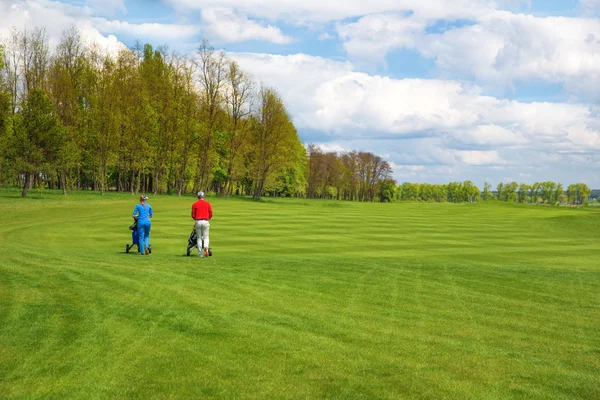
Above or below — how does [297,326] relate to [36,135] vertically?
below

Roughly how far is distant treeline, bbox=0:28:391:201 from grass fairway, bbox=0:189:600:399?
40.3 metres

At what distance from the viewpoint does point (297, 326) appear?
10125 mm

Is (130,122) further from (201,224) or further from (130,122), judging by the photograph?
(201,224)

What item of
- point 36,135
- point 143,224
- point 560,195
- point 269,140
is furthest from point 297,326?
point 560,195

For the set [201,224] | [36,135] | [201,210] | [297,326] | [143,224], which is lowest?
[297,326]

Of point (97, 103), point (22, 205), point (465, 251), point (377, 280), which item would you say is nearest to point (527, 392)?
point (377, 280)

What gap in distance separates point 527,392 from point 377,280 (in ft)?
28.5

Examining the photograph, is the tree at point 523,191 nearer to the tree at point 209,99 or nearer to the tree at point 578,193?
the tree at point 578,193

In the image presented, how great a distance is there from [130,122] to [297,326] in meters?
66.8

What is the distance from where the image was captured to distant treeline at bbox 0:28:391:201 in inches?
2228

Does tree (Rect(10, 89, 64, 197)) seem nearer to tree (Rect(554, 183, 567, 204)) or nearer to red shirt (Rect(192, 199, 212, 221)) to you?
red shirt (Rect(192, 199, 212, 221))

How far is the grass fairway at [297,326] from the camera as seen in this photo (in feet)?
23.9

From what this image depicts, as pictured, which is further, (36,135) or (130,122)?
(130,122)

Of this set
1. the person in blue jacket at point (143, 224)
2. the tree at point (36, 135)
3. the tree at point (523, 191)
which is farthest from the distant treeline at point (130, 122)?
the tree at point (523, 191)
